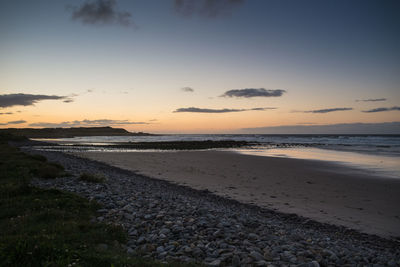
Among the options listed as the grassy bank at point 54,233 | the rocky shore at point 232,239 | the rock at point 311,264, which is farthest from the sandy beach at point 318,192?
the grassy bank at point 54,233

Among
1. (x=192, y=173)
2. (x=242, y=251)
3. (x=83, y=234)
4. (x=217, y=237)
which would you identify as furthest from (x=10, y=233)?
(x=192, y=173)

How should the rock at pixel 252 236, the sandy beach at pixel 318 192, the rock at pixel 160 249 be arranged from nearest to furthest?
1. the rock at pixel 160 249
2. the rock at pixel 252 236
3. the sandy beach at pixel 318 192

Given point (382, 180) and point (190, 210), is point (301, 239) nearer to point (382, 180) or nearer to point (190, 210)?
point (190, 210)

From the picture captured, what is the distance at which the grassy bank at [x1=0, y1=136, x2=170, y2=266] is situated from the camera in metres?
5.20

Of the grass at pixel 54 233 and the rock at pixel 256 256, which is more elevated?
the grass at pixel 54 233

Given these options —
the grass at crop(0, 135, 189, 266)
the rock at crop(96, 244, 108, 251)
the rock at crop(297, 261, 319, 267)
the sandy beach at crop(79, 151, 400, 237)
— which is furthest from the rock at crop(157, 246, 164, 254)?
the sandy beach at crop(79, 151, 400, 237)

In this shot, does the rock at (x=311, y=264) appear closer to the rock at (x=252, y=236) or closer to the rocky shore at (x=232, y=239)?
the rocky shore at (x=232, y=239)

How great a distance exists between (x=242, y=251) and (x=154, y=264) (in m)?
2.48

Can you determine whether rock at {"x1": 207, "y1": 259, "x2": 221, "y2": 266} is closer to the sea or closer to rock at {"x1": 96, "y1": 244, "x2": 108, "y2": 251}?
rock at {"x1": 96, "y1": 244, "x2": 108, "y2": 251}

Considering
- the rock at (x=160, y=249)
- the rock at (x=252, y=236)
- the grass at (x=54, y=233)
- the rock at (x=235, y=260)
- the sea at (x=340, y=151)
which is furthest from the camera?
the sea at (x=340, y=151)

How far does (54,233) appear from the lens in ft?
22.8

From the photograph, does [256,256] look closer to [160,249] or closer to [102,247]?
[160,249]

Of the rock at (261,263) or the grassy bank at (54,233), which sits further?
the rock at (261,263)

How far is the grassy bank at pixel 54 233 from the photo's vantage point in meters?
5.20
